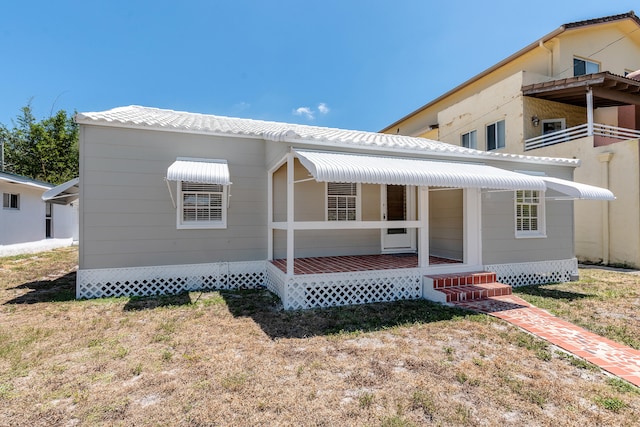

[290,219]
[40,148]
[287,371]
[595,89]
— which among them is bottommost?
[287,371]

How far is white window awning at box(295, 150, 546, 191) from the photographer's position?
604cm

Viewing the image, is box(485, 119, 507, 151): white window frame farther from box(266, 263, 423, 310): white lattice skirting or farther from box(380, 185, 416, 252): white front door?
box(266, 263, 423, 310): white lattice skirting

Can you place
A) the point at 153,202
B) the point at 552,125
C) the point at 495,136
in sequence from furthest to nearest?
the point at 495,136 < the point at 552,125 < the point at 153,202

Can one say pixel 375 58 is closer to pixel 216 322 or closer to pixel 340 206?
pixel 340 206

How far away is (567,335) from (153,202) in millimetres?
9151

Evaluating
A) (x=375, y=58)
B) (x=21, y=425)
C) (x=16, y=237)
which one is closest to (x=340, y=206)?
(x=21, y=425)

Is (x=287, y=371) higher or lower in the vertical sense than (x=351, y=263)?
lower

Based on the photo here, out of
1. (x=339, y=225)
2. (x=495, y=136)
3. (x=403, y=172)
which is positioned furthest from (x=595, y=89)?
(x=339, y=225)

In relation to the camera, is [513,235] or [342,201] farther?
[342,201]

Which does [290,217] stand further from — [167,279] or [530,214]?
[530,214]

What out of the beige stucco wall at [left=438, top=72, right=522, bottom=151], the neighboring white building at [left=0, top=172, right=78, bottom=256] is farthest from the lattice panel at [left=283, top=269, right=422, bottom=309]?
the neighboring white building at [left=0, top=172, right=78, bottom=256]

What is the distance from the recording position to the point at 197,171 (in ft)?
24.2

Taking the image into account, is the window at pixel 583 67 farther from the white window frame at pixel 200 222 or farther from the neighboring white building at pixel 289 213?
the white window frame at pixel 200 222

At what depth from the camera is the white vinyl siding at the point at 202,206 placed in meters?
8.38
